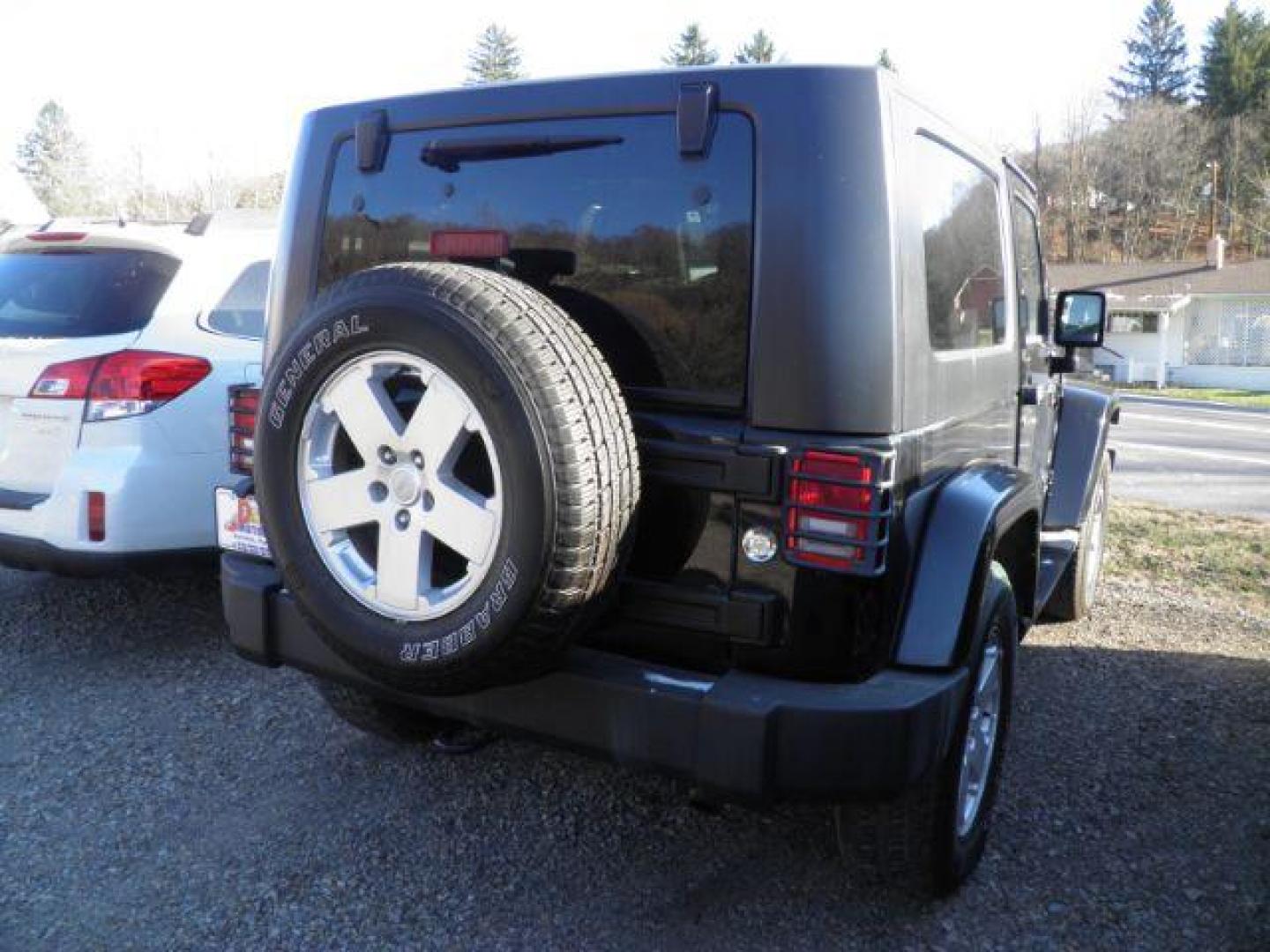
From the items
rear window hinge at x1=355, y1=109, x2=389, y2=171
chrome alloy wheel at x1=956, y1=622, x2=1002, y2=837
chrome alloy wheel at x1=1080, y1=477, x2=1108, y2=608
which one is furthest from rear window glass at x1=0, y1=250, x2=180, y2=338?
chrome alloy wheel at x1=1080, y1=477, x2=1108, y2=608

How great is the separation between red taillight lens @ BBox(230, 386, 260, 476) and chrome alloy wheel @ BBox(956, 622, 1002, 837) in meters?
2.17

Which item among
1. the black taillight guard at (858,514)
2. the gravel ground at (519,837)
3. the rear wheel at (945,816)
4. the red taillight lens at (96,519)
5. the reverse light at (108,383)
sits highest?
the reverse light at (108,383)

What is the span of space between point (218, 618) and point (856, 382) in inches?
147

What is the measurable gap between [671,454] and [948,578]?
2.26 ft

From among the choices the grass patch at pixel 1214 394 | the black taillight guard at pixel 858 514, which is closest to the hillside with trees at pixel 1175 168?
the grass patch at pixel 1214 394

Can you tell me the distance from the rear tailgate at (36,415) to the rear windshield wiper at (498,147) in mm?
2018

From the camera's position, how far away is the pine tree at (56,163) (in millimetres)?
58625

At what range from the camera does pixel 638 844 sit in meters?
3.15

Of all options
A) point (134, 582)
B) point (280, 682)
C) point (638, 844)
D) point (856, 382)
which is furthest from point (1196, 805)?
point (134, 582)

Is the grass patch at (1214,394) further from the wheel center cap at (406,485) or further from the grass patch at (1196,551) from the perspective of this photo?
the wheel center cap at (406,485)

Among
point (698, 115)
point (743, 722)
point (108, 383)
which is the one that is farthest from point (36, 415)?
point (743, 722)

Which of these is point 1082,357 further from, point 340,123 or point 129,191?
point 129,191

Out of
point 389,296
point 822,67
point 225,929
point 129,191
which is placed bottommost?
point 225,929

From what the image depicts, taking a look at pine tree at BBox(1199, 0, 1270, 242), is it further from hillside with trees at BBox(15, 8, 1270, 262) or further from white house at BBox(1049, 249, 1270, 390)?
white house at BBox(1049, 249, 1270, 390)
